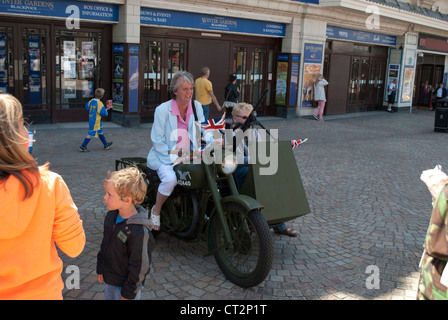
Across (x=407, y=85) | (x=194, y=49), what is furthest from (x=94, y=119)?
(x=407, y=85)

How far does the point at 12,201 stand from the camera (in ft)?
5.88

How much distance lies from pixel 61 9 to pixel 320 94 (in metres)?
9.53

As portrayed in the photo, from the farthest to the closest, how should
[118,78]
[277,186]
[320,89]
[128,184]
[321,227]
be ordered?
[320,89] → [118,78] → [321,227] → [277,186] → [128,184]

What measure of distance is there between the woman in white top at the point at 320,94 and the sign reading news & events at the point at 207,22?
2232 mm

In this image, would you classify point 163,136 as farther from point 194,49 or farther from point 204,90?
point 194,49

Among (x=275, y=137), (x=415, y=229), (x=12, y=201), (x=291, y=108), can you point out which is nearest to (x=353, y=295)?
(x=275, y=137)

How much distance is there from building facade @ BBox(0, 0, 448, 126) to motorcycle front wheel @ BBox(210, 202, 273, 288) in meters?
8.94

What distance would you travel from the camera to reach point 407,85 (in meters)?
22.3

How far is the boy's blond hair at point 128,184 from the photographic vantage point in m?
2.76

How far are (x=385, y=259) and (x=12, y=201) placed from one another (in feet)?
12.7

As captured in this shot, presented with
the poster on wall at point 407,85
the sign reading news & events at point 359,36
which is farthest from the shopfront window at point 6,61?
the poster on wall at point 407,85

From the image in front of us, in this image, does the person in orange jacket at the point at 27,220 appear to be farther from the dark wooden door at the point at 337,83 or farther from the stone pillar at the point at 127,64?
the dark wooden door at the point at 337,83

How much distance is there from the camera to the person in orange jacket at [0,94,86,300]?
1.79m

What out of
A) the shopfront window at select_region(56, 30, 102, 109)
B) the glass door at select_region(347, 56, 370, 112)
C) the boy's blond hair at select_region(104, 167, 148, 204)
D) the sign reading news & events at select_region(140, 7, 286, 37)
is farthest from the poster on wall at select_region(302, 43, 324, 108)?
the boy's blond hair at select_region(104, 167, 148, 204)
